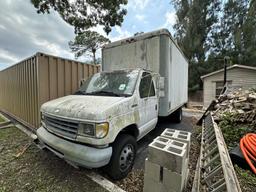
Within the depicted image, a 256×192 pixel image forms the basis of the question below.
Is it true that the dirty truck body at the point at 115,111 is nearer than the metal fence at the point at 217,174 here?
No

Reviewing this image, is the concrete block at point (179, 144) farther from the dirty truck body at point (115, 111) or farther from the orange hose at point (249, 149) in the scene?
the orange hose at point (249, 149)

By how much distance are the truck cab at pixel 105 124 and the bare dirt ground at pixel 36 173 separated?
1.48 ft

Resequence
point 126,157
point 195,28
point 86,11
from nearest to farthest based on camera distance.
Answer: point 126,157 → point 86,11 → point 195,28

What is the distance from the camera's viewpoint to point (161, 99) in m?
4.29

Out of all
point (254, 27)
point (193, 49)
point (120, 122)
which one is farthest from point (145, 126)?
point (254, 27)

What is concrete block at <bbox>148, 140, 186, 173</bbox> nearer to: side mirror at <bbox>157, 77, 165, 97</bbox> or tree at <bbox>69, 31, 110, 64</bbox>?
side mirror at <bbox>157, 77, 165, 97</bbox>

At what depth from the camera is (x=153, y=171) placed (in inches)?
85.7

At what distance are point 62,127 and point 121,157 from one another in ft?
3.83

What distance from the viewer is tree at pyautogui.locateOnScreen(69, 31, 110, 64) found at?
90.2ft

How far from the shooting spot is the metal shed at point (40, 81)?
4379mm

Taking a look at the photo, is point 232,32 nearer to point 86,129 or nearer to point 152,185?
point 152,185

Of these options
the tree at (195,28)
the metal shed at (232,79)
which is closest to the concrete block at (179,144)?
the metal shed at (232,79)

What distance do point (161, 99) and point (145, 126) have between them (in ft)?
3.76

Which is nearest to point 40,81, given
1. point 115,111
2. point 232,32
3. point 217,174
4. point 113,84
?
point 113,84
